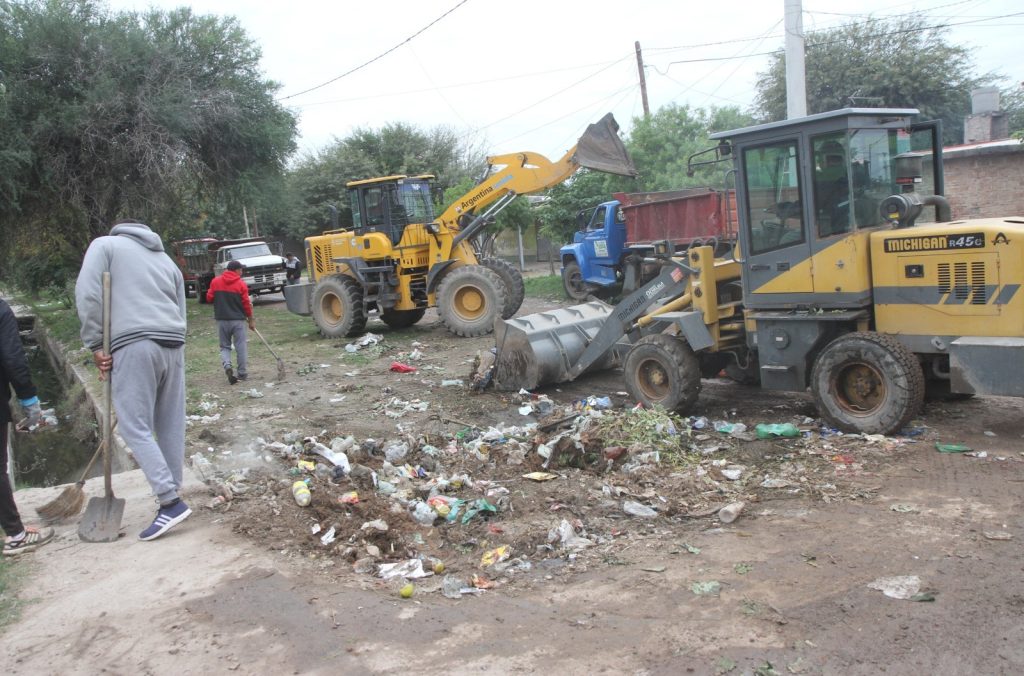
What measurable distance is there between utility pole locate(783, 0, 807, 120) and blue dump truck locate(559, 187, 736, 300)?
273 centimetres

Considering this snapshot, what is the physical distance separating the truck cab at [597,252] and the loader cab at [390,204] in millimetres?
4259

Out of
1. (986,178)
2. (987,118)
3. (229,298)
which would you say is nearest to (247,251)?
(229,298)

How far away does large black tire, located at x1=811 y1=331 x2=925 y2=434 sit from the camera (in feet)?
20.7

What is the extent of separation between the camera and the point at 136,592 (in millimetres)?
4383

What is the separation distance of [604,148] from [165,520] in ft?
28.1

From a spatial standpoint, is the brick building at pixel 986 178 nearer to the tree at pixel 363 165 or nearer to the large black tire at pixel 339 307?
the large black tire at pixel 339 307

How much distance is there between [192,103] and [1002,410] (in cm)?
1717

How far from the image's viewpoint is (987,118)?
23.4m

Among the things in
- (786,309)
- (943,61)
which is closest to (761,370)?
(786,309)

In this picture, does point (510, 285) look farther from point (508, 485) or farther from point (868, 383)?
point (508, 485)

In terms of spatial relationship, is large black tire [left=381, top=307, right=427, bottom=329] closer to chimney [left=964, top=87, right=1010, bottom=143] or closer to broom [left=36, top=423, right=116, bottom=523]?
broom [left=36, top=423, right=116, bottom=523]

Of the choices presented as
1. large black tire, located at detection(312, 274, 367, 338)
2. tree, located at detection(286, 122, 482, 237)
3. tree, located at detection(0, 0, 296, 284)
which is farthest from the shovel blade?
tree, located at detection(286, 122, 482, 237)

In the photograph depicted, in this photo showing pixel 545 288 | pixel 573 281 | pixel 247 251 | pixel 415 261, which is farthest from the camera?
pixel 247 251

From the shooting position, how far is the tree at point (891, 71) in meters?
27.9
